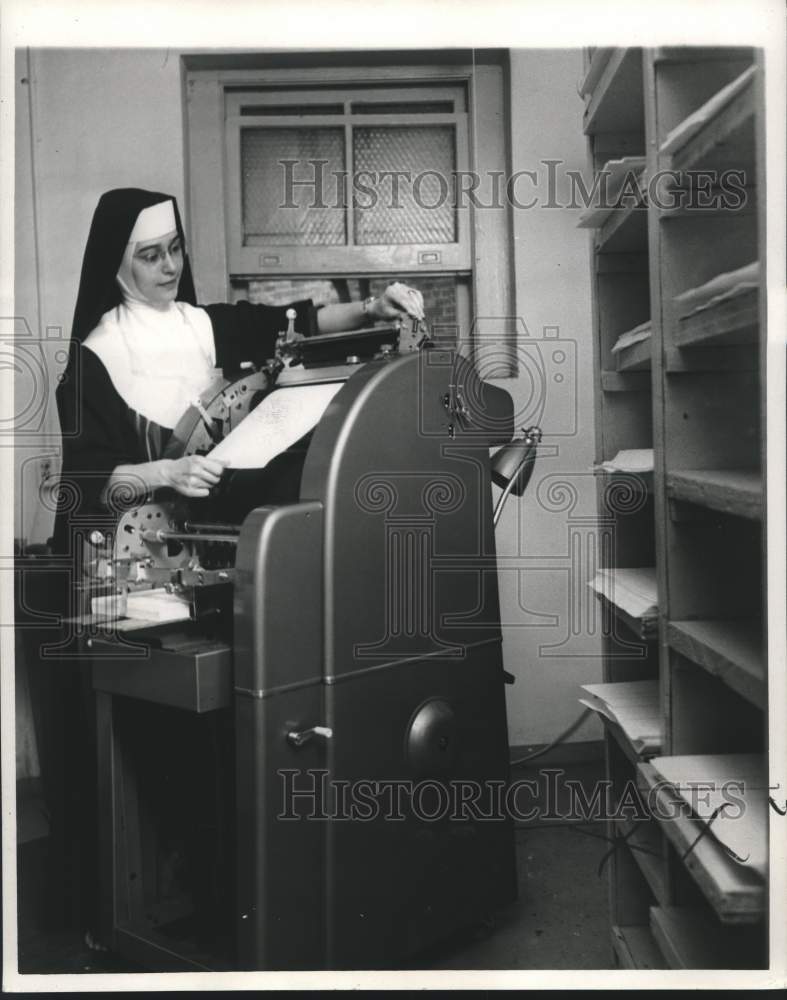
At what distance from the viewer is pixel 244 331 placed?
2854 millimetres

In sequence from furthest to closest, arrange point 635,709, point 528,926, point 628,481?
point 528,926 → point 628,481 → point 635,709

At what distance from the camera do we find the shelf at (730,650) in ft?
4.03

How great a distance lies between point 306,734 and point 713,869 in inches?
Result: 33.6

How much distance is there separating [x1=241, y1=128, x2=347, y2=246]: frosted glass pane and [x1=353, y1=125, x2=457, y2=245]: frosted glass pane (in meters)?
0.08

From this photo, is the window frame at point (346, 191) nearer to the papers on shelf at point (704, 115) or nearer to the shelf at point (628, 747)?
the papers on shelf at point (704, 115)

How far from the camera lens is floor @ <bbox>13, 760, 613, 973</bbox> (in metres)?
2.20

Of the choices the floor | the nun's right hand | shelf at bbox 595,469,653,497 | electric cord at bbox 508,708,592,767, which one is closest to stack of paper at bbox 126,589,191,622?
the nun's right hand

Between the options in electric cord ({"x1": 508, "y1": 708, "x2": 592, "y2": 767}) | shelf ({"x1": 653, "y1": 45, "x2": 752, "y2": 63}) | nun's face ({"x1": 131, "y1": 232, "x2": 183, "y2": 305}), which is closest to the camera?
shelf ({"x1": 653, "y1": 45, "x2": 752, "y2": 63})

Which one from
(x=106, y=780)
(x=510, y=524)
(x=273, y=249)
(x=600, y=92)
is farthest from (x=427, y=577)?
(x=273, y=249)

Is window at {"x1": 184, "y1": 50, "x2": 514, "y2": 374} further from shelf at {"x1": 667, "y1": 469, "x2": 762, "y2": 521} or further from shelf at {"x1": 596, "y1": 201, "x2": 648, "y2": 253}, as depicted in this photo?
shelf at {"x1": 667, "y1": 469, "x2": 762, "y2": 521}

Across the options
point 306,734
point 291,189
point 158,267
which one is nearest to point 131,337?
point 158,267

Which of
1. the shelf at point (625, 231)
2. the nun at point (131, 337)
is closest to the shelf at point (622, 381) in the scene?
the shelf at point (625, 231)

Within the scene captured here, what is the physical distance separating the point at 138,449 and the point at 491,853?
1484 mm

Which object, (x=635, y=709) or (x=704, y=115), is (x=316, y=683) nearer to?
(x=635, y=709)
